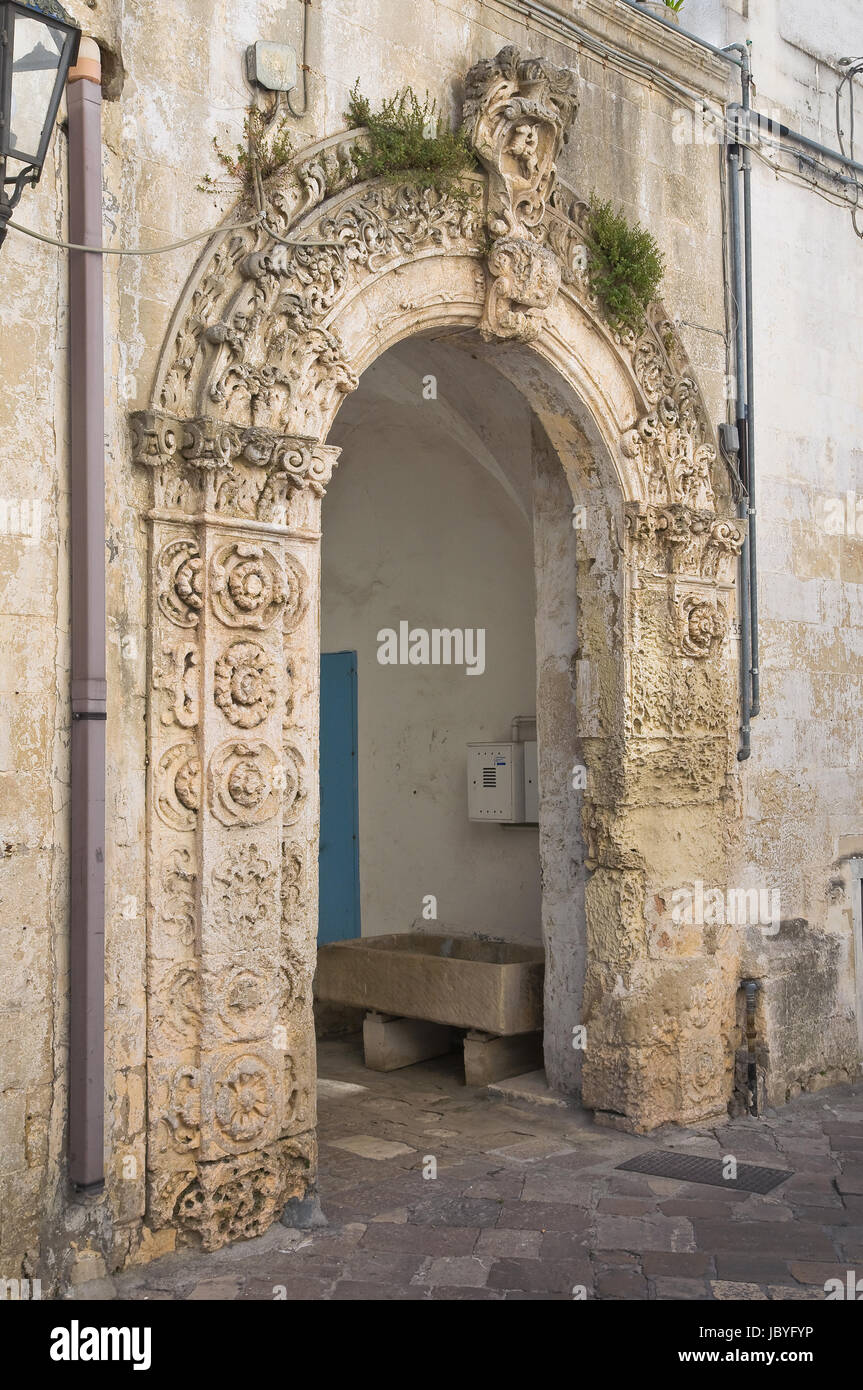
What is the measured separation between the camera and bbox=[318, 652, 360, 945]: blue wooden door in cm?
848

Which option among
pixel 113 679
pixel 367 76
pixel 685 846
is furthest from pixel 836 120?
pixel 113 679

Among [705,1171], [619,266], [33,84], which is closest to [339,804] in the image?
[705,1171]

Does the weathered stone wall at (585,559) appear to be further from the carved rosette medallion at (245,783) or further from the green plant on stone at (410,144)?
the carved rosette medallion at (245,783)

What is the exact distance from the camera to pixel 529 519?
289 inches

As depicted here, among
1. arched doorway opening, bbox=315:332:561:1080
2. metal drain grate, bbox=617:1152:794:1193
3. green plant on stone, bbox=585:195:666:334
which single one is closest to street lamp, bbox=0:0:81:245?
green plant on stone, bbox=585:195:666:334

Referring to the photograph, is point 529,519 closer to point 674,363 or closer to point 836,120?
point 674,363

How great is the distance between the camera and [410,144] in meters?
5.07

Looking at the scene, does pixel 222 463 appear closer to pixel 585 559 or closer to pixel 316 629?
pixel 316 629

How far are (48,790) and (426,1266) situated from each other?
6.51 feet

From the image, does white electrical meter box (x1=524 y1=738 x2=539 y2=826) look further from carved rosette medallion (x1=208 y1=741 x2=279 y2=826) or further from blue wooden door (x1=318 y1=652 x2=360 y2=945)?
carved rosette medallion (x1=208 y1=741 x2=279 y2=826)

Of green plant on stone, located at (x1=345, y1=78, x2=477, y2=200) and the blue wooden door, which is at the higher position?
green plant on stone, located at (x1=345, y1=78, x2=477, y2=200)

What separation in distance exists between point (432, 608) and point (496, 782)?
1.27m

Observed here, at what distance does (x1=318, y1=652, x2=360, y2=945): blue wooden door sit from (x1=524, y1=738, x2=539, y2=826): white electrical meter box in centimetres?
149

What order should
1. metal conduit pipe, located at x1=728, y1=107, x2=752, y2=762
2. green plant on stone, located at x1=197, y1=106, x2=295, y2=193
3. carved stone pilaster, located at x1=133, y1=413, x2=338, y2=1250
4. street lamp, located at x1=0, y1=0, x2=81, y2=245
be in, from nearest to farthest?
street lamp, located at x1=0, y1=0, x2=81, y2=245 < carved stone pilaster, located at x1=133, y1=413, x2=338, y2=1250 < green plant on stone, located at x1=197, y1=106, x2=295, y2=193 < metal conduit pipe, located at x1=728, y1=107, x2=752, y2=762
